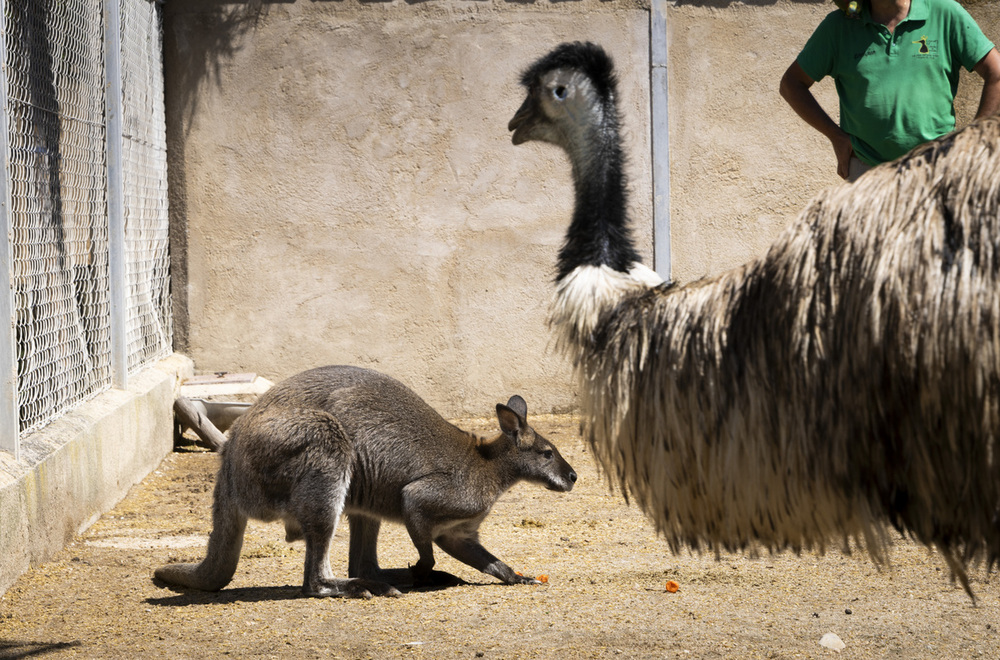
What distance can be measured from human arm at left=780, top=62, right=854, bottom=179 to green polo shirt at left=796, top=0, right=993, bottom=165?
0.04 m

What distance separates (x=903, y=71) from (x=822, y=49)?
0.28 meters

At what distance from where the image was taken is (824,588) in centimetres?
458

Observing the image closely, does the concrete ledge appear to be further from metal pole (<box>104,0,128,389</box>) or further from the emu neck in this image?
the emu neck

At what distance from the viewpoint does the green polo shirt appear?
3.59 metres

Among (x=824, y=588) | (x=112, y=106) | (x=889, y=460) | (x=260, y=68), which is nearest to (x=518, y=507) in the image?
(x=824, y=588)

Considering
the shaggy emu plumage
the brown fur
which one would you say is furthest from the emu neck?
the brown fur

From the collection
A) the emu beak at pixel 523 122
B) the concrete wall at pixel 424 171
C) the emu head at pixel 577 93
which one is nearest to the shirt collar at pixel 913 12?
the emu head at pixel 577 93

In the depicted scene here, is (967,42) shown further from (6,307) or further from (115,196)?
(115,196)

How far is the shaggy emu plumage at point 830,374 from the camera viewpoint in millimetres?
2014

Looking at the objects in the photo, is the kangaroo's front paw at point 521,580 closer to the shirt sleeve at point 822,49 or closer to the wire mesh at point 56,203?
the wire mesh at point 56,203

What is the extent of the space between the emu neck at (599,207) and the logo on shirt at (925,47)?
1269 millimetres

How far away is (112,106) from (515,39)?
3097mm

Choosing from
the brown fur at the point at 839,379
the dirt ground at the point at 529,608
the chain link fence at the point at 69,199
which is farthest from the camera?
the chain link fence at the point at 69,199

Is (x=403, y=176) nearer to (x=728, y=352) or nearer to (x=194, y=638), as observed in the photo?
(x=194, y=638)
